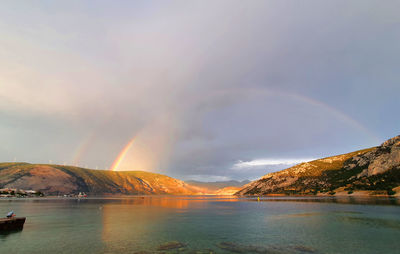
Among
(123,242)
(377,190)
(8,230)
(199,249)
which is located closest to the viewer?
(199,249)

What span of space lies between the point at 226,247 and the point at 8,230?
49516mm

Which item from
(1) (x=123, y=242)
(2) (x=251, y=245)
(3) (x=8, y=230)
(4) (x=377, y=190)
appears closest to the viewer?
(2) (x=251, y=245)

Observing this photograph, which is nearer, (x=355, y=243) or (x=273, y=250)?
(x=273, y=250)

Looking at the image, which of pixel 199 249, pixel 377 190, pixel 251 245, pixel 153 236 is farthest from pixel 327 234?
pixel 377 190

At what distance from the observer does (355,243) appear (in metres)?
35.6

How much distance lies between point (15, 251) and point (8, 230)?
80.7 feet

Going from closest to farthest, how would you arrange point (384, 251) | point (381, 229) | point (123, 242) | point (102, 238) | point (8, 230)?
1. point (384, 251)
2. point (123, 242)
3. point (102, 238)
4. point (381, 229)
5. point (8, 230)

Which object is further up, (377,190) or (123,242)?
(377,190)

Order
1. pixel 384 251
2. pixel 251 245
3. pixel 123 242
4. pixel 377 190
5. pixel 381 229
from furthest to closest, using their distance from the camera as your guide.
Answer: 1. pixel 377 190
2. pixel 381 229
3. pixel 123 242
4. pixel 251 245
5. pixel 384 251

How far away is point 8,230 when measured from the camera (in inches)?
2005

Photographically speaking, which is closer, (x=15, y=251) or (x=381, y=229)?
(x=15, y=251)

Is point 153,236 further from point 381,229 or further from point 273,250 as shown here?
point 381,229

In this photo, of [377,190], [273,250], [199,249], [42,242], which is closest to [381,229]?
[273,250]

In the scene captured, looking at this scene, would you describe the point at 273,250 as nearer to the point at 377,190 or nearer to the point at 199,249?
the point at 199,249
